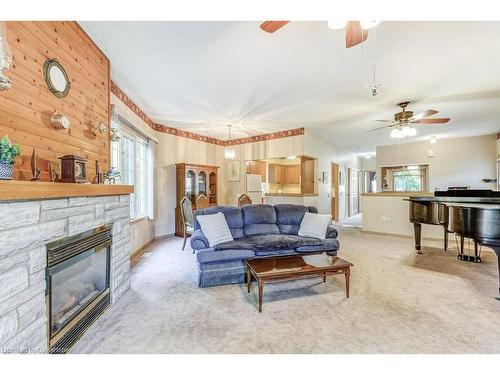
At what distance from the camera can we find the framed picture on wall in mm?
6609

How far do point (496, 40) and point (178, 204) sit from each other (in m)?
5.49

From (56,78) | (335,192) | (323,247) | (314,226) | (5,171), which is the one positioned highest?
(56,78)

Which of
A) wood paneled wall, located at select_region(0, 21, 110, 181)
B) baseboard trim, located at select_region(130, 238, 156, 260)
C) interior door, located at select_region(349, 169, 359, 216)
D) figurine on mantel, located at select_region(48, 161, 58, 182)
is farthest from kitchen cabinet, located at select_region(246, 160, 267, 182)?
figurine on mantel, located at select_region(48, 161, 58, 182)

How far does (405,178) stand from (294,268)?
7.48 metres

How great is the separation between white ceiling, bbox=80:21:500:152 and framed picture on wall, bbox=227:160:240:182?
76.4 inches

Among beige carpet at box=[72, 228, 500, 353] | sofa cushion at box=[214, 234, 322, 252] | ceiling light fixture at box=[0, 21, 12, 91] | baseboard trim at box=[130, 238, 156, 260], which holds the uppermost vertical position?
ceiling light fixture at box=[0, 21, 12, 91]

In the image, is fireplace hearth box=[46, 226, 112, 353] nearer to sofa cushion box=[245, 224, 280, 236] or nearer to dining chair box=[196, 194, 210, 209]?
sofa cushion box=[245, 224, 280, 236]

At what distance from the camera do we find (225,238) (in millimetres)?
3029

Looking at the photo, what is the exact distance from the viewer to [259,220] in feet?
11.8

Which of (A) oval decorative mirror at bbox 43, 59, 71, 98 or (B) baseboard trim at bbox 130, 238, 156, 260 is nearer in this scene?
(A) oval decorative mirror at bbox 43, 59, 71, 98

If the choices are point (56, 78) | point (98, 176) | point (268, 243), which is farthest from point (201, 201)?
point (56, 78)

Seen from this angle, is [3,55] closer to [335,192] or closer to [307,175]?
[307,175]

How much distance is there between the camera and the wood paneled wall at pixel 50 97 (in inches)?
60.6

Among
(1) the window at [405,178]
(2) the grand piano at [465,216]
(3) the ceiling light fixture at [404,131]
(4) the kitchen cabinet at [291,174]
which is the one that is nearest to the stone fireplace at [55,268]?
(2) the grand piano at [465,216]
